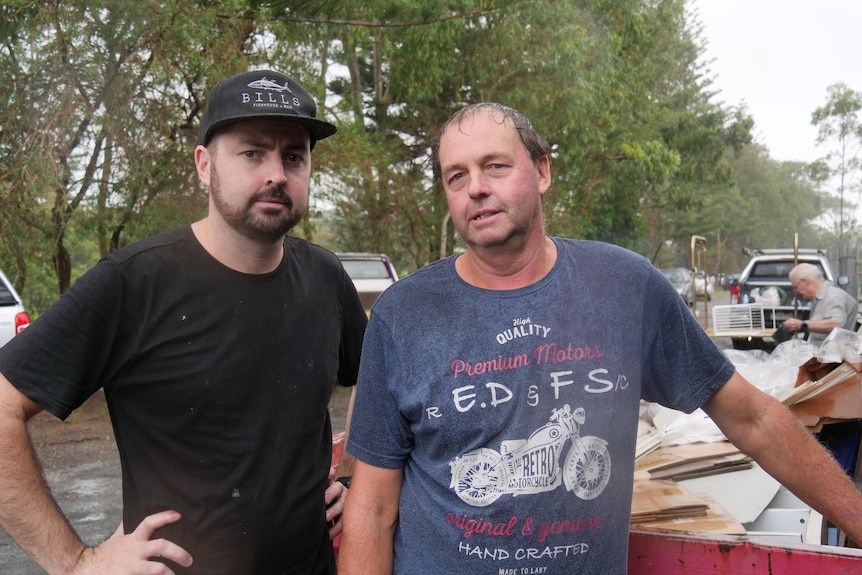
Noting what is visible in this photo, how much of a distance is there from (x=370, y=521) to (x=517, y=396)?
0.53m

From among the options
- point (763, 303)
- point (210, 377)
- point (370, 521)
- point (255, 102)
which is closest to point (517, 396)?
point (370, 521)

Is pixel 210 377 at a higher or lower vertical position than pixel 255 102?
lower

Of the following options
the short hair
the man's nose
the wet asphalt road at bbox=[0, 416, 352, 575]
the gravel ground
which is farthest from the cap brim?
the short hair

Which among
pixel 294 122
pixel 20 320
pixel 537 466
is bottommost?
pixel 537 466

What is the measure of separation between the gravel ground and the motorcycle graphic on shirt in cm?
410

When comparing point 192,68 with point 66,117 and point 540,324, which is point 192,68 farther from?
point 540,324

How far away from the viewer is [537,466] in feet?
5.81

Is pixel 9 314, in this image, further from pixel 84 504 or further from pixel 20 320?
pixel 84 504

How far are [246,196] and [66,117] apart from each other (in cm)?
686

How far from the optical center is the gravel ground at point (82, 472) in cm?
516

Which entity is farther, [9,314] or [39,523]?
[9,314]

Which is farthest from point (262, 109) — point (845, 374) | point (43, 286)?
point (43, 286)

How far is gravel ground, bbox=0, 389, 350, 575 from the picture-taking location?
5.16 meters

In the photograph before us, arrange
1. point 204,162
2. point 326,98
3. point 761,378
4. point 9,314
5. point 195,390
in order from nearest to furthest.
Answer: point 195,390
point 204,162
point 761,378
point 9,314
point 326,98
